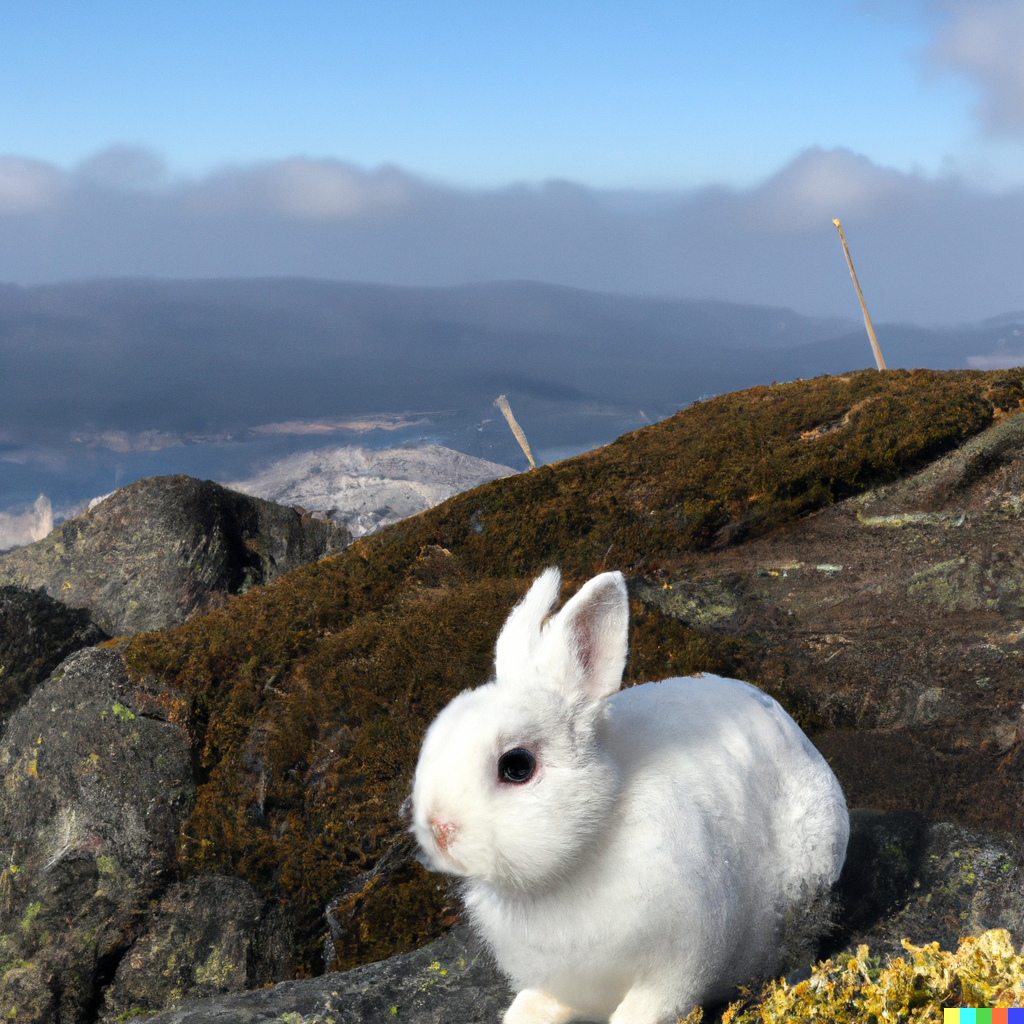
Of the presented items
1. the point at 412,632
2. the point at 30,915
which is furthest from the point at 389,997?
the point at 30,915

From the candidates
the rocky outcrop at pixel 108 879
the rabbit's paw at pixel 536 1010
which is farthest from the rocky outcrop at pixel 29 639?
the rabbit's paw at pixel 536 1010

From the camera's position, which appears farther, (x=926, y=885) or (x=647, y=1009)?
(x=926, y=885)

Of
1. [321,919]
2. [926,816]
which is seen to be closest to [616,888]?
[926,816]

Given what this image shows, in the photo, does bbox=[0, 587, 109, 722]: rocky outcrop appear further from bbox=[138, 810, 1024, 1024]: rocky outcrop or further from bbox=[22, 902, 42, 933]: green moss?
bbox=[138, 810, 1024, 1024]: rocky outcrop

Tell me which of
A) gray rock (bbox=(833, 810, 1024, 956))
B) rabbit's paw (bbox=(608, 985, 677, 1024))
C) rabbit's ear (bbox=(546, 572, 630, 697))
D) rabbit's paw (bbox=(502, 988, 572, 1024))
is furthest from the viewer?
gray rock (bbox=(833, 810, 1024, 956))

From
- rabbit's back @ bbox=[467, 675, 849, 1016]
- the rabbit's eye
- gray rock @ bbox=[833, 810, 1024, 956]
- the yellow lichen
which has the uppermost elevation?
the rabbit's eye

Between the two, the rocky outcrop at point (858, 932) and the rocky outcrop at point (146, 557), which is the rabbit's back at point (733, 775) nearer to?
the rocky outcrop at point (858, 932)

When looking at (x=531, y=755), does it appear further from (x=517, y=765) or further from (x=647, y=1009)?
(x=647, y=1009)

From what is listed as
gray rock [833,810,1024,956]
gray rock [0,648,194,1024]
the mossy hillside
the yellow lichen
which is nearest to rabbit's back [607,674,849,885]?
gray rock [833,810,1024,956]
